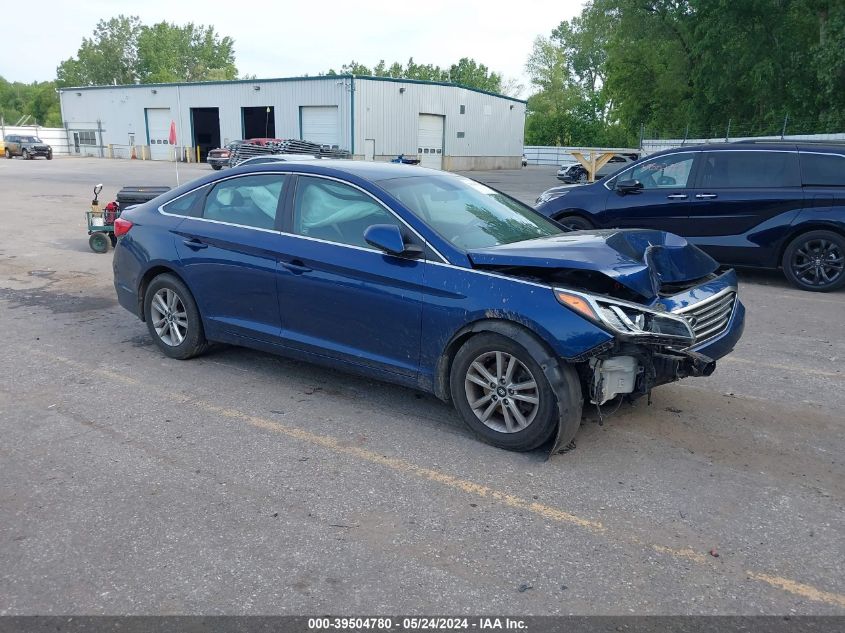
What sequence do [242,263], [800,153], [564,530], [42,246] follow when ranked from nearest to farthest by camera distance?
[564,530], [242,263], [800,153], [42,246]

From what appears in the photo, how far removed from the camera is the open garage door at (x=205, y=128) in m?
51.1

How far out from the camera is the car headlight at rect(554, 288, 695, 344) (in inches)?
157

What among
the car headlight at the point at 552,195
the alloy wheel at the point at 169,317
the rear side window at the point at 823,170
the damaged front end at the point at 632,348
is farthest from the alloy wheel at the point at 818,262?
the alloy wheel at the point at 169,317

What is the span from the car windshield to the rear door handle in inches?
31.1

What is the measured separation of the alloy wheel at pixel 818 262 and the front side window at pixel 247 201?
6.91 metres

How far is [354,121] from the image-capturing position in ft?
132

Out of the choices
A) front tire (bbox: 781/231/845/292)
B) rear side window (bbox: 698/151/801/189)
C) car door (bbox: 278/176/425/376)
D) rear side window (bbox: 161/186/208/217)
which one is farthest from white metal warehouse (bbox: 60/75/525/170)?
car door (bbox: 278/176/425/376)

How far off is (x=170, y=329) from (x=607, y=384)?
147 inches

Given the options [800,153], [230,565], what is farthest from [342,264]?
[800,153]

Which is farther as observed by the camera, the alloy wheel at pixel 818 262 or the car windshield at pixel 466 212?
the alloy wheel at pixel 818 262

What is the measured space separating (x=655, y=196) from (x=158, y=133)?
1984 inches

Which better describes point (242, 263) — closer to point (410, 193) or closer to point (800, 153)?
point (410, 193)

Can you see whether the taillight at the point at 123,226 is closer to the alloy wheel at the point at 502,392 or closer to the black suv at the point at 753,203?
the alloy wheel at the point at 502,392

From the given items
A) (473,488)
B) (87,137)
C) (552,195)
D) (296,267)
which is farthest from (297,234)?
(87,137)
